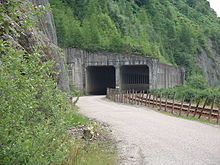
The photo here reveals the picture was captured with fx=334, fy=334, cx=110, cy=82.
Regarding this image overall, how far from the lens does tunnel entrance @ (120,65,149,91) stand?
48.9 metres

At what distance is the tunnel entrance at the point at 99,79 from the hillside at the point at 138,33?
352 cm

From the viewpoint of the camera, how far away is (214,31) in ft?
309

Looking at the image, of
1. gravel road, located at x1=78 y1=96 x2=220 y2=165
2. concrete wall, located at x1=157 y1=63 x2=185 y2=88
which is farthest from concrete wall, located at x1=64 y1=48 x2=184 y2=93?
gravel road, located at x1=78 y1=96 x2=220 y2=165

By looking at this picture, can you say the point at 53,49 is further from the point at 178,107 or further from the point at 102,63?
the point at 102,63

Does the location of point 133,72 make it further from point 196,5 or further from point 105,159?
point 196,5

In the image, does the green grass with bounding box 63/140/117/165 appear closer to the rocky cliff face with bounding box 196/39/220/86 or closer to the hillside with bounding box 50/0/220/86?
the hillside with bounding box 50/0/220/86

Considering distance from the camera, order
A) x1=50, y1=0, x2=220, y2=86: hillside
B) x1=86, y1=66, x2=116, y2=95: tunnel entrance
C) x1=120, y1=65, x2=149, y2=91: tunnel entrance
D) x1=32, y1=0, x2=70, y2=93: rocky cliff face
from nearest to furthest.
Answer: x1=32, y1=0, x2=70, y2=93: rocky cliff face < x1=86, y1=66, x2=116, y2=95: tunnel entrance < x1=120, y1=65, x2=149, y2=91: tunnel entrance < x1=50, y1=0, x2=220, y2=86: hillside

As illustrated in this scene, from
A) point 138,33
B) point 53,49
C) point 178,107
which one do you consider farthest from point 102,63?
point 138,33

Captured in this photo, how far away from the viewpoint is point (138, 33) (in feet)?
228

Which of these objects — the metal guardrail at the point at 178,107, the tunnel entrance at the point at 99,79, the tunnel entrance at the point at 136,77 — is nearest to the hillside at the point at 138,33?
the tunnel entrance at the point at 136,77

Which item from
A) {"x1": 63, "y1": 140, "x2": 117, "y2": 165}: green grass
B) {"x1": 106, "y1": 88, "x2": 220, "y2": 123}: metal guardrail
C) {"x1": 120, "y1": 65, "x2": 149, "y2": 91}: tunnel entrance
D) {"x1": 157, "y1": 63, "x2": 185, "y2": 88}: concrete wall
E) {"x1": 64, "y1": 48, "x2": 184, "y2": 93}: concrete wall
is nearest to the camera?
{"x1": 63, "y1": 140, "x2": 117, "y2": 165}: green grass

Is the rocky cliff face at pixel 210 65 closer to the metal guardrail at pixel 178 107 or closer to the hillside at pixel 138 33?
the hillside at pixel 138 33

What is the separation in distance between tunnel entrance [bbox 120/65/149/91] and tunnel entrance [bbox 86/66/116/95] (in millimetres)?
3902

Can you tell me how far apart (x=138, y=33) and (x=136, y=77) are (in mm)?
20513
